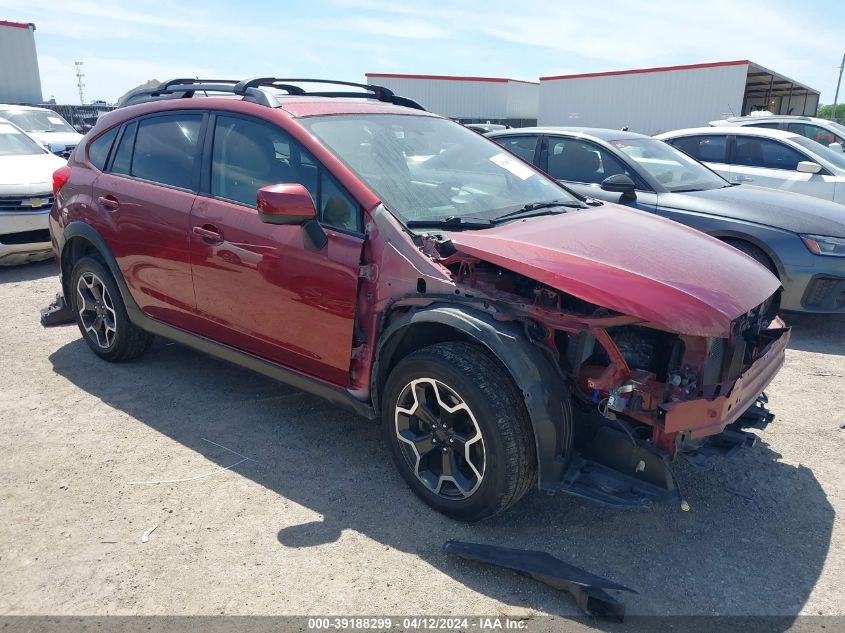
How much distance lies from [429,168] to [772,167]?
650cm

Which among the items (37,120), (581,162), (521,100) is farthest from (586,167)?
(521,100)

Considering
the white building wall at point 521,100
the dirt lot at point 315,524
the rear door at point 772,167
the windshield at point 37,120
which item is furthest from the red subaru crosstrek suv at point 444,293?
the white building wall at point 521,100

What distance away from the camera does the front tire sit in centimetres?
274

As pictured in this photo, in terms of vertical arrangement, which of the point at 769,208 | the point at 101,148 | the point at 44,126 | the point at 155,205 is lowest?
the point at 769,208

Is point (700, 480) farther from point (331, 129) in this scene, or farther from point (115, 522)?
point (115, 522)

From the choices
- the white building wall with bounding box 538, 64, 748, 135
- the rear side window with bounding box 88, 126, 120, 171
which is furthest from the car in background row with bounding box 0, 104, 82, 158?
the white building wall with bounding box 538, 64, 748, 135

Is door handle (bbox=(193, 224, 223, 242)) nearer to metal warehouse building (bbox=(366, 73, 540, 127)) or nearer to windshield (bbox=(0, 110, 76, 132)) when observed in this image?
windshield (bbox=(0, 110, 76, 132))

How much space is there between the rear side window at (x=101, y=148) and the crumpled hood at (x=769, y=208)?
459cm

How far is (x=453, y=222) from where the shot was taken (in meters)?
3.24

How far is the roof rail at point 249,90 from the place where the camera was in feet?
12.6

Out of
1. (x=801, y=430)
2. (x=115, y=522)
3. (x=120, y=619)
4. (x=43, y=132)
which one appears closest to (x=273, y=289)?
(x=115, y=522)

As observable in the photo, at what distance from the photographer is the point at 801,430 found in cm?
393

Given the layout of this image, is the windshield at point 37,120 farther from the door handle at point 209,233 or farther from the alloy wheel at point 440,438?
the alloy wheel at point 440,438

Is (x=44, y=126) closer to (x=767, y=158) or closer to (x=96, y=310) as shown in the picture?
(x=96, y=310)
